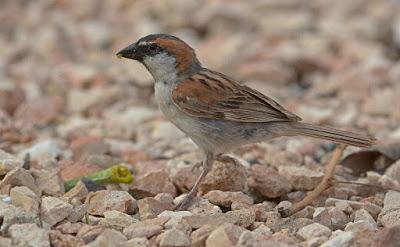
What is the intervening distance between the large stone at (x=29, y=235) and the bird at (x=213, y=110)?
4.61ft

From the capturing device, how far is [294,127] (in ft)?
18.6

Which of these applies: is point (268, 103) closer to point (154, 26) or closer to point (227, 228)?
point (227, 228)

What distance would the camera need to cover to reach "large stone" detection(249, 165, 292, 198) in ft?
18.3

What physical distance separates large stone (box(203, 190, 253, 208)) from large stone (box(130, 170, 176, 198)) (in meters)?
0.31

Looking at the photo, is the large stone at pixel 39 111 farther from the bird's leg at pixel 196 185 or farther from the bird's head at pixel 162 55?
the bird's leg at pixel 196 185

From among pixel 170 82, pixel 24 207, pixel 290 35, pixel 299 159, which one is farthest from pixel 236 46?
pixel 24 207

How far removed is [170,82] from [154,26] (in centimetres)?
480

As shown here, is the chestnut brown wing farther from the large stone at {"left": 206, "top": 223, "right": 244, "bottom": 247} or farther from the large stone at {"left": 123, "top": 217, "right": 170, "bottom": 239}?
the large stone at {"left": 206, "top": 223, "right": 244, "bottom": 247}

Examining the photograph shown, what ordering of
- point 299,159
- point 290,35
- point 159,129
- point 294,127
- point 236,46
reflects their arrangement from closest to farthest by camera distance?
point 294,127 < point 299,159 < point 159,129 < point 236,46 < point 290,35

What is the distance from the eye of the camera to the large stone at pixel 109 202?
16.5ft

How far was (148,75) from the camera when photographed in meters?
8.74

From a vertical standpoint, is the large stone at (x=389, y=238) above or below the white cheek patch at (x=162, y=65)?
below

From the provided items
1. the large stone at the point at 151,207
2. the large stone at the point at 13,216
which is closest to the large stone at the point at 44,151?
the large stone at the point at 151,207

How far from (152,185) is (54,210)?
36.5 inches
